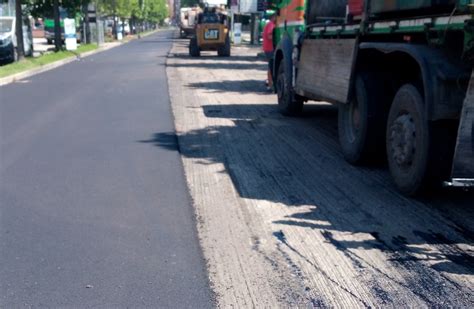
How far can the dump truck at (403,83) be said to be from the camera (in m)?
5.33

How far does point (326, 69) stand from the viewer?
8438mm

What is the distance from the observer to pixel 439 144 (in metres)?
5.62

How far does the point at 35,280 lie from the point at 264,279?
5.20 feet

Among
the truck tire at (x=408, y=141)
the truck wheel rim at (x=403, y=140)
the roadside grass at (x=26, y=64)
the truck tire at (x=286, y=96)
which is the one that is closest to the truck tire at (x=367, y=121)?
the truck tire at (x=408, y=141)

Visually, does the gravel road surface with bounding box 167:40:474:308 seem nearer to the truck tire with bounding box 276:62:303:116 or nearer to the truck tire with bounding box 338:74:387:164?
the truck tire with bounding box 338:74:387:164

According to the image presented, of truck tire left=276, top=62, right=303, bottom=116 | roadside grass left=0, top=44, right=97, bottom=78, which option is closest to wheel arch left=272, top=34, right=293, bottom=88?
truck tire left=276, top=62, right=303, bottom=116

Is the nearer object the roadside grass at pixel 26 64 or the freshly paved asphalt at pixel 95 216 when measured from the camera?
the freshly paved asphalt at pixel 95 216

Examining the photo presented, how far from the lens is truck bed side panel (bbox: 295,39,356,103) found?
25.2ft

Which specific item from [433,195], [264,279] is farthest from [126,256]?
[433,195]

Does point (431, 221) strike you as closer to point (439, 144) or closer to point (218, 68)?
point (439, 144)

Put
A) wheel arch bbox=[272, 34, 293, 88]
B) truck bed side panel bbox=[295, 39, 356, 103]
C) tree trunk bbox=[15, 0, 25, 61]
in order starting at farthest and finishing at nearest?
tree trunk bbox=[15, 0, 25, 61] < wheel arch bbox=[272, 34, 293, 88] < truck bed side panel bbox=[295, 39, 356, 103]

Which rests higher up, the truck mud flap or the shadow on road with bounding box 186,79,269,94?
the truck mud flap

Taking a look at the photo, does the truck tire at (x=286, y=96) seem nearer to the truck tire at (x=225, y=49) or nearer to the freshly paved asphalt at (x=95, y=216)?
the freshly paved asphalt at (x=95, y=216)

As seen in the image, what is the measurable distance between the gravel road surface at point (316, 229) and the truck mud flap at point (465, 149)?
1.38 ft
